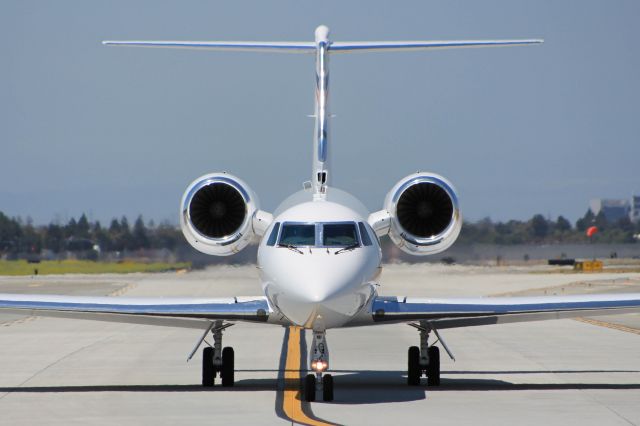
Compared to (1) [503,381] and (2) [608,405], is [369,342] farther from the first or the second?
(2) [608,405]

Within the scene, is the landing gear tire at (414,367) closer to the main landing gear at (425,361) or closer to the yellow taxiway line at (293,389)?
the main landing gear at (425,361)

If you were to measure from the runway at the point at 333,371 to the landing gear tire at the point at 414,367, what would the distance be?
0.29 meters

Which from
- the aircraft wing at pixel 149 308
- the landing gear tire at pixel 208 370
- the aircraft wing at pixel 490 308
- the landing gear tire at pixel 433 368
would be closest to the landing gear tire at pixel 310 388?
the aircraft wing at pixel 149 308

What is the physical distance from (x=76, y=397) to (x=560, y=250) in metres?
66.1

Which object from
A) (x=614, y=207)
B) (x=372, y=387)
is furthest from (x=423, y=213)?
(x=614, y=207)

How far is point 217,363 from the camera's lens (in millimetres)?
18656

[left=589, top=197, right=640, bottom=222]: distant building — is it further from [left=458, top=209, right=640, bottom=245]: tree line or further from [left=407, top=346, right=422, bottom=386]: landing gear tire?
[left=407, top=346, right=422, bottom=386]: landing gear tire

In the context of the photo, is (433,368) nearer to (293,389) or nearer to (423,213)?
(293,389)

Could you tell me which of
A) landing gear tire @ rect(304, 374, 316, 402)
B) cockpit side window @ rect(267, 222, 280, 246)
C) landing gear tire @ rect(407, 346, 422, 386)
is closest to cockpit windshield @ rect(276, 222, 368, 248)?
cockpit side window @ rect(267, 222, 280, 246)

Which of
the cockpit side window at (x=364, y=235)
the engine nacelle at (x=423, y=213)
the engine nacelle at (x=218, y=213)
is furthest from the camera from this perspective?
the engine nacelle at (x=218, y=213)

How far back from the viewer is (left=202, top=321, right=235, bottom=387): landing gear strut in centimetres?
1859

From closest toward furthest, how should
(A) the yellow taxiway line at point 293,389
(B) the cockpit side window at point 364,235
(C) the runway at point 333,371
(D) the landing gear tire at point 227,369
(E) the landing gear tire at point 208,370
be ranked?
(A) the yellow taxiway line at point 293,389 < (C) the runway at point 333,371 < (B) the cockpit side window at point 364,235 < (E) the landing gear tire at point 208,370 < (D) the landing gear tire at point 227,369

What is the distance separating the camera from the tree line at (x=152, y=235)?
6575cm

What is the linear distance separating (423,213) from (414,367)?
261cm
